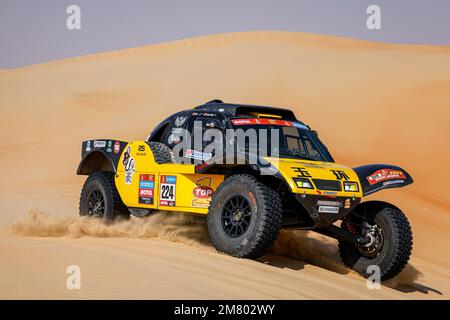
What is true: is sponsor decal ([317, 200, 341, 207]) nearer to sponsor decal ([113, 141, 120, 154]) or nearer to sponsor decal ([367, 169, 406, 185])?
sponsor decal ([367, 169, 406, 185])

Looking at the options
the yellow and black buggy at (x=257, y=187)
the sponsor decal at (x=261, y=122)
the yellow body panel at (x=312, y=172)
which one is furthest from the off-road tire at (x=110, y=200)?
the yellow body panel at (x=312, y=172)

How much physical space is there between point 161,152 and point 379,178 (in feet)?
9.76

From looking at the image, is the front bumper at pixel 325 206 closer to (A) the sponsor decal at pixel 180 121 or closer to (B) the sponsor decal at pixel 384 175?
(B) the sponsor decal at pixel 384 175

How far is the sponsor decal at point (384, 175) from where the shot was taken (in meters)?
8.67

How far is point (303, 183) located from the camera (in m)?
7.80

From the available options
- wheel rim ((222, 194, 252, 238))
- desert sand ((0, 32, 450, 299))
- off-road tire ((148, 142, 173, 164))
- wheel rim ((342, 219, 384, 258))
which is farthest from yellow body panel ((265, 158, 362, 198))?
off-road tire ((148, 142, 173, 164))

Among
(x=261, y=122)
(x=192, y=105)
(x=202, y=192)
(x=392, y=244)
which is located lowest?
(x=392, y=244)

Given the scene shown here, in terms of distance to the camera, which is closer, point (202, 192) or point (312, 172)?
point (312, 172)

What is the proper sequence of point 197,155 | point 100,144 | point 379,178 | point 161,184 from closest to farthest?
point 379,178 < point 197,155 < point 161,184 < point 100,144

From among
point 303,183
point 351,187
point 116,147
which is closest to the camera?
point 303,183

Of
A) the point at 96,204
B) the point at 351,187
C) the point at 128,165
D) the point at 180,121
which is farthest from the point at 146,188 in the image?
the point at 351,187

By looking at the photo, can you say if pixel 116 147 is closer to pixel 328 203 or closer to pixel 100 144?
pixel 100 144

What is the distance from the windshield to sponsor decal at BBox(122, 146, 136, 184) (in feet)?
6.19
